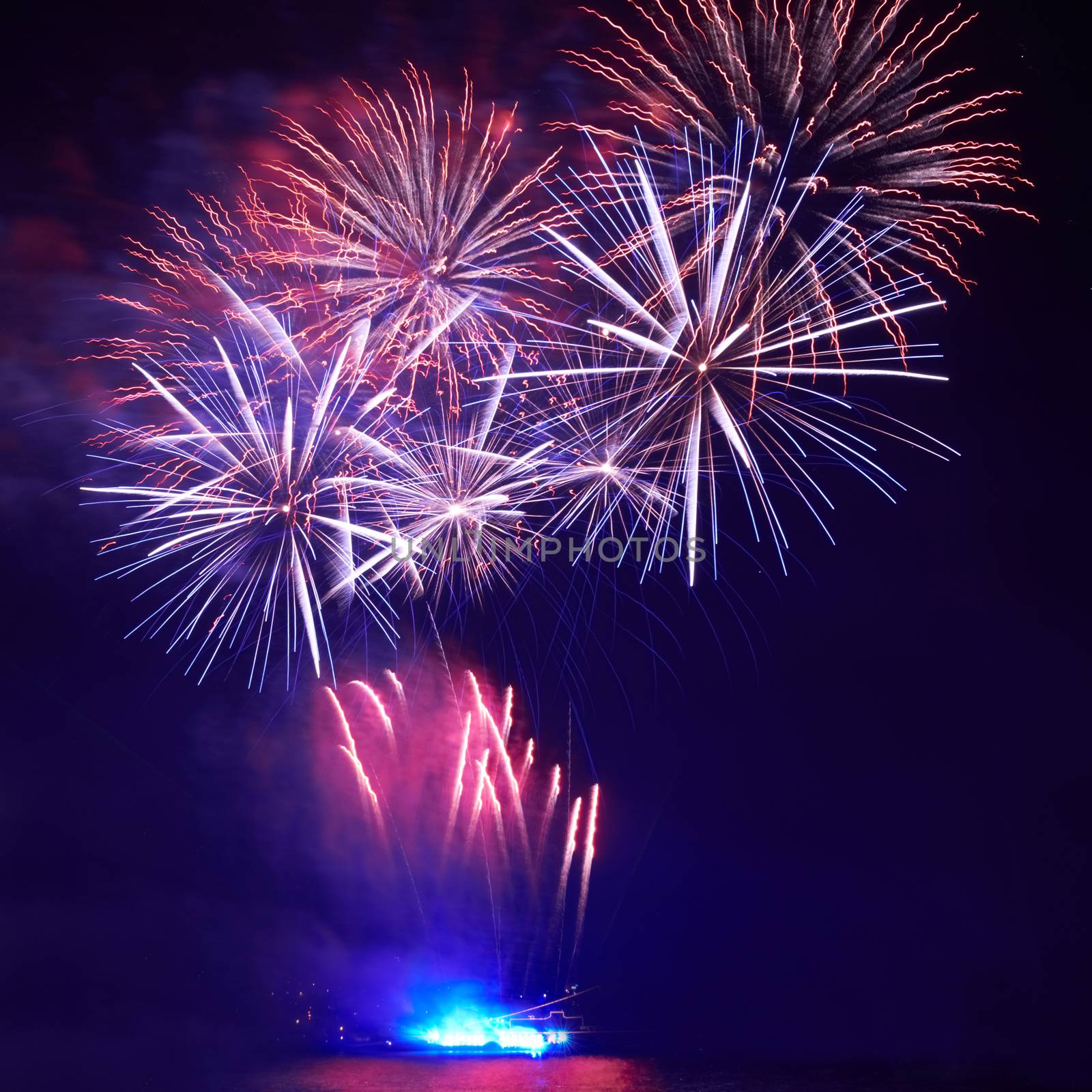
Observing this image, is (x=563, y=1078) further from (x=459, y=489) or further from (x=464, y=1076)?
(x=459, y=489)

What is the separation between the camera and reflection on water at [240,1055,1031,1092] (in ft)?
109

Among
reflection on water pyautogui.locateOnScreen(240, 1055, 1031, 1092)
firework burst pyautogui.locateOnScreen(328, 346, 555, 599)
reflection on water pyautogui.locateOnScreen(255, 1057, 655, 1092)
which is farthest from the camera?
reflection on water pyautogui.locateOnScreen(240, 1055, 1031, 1092)

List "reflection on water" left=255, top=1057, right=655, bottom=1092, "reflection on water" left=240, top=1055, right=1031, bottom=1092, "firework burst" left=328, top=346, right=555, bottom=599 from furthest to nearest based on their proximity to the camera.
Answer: "reflection on water" left=240, top=1055, right=1031, bottom=1092 → "reflection on water" left=255, top=1057, right=655, bottom=1092 → "firework burst" left=328, top=346, right=555, bottom=599

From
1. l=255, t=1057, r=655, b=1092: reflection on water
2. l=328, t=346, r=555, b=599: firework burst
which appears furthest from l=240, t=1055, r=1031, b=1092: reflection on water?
l=328, t=346, r=555, b=599: firework burst

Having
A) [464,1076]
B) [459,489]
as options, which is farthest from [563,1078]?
[459,489]

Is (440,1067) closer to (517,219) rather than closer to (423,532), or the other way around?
(423,532)

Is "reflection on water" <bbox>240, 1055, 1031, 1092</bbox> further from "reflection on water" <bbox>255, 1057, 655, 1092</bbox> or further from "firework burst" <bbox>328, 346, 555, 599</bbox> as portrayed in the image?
"firework burst" <bbox>328, 346, 555, 599</bbox>

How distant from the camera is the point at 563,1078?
1534 inches

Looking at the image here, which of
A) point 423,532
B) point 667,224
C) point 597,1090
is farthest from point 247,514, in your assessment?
point 597,1090

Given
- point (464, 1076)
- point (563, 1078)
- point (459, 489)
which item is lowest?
point (563, 1078)

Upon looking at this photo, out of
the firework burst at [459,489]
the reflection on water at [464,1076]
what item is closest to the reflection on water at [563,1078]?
the reflection on water at [464,1076]

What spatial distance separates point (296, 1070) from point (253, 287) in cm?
4280

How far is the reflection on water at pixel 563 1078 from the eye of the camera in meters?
33.3

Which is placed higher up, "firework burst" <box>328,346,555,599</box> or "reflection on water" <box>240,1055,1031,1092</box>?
"firework burst" <box>328,346,555,599</box>
